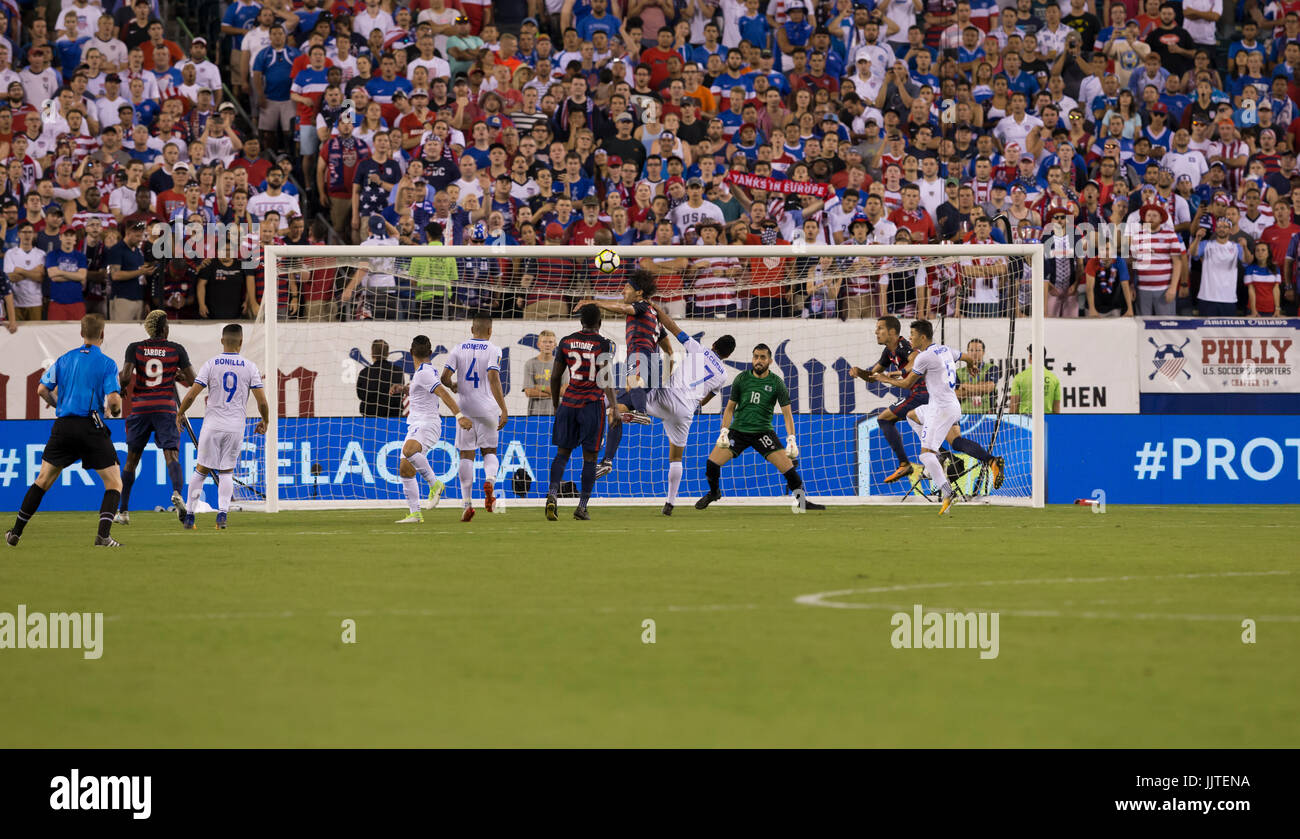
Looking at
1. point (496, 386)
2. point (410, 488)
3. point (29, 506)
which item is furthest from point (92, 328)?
point (496, 386)

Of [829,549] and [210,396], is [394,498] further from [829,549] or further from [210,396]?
[829,549]

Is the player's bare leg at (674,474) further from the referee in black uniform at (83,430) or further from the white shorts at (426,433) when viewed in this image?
the referee in black uniform at (83,430)

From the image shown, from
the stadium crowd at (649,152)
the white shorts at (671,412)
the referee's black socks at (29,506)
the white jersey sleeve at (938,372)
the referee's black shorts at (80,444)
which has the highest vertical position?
the stadium crowd at (649,152)

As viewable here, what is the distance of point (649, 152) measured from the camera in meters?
24.2

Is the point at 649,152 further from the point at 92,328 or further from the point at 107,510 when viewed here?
the point at 107,510

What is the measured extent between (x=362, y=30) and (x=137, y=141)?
4.23 meters

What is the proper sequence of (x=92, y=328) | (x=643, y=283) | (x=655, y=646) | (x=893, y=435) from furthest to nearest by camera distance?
(x=893, y=435)
(x=643, y=283)
(x=92, y=328)
(x=655, y=646)

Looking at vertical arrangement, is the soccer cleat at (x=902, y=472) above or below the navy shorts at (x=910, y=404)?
below

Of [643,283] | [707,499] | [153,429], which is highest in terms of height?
[643,283]

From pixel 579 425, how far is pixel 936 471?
4259 millimetres

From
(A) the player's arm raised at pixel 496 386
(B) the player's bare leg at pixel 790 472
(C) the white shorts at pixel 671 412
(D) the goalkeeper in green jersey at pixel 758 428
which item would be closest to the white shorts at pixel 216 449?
(A) the player's arm raised at pixel 496 386

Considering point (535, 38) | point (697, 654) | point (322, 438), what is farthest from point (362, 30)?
point (697, 654)

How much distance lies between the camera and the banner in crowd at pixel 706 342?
2147cm

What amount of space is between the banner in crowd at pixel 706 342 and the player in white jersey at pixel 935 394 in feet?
9.35
